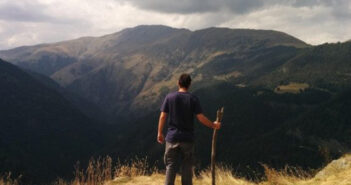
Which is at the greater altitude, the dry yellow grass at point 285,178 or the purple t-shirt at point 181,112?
the purple t-shirt at point 181,112

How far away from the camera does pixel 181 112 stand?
748 cm

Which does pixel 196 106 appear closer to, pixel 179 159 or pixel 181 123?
pixel 181 123

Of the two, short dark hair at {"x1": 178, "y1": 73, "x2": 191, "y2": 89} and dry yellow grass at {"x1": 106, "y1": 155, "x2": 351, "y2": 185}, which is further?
dry yellow grass at {"x1": 106, "y1": 155, "x2": 351, "y2": 185}

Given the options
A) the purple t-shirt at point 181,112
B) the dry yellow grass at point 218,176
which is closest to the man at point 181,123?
the purple t-shirt at point 181,112

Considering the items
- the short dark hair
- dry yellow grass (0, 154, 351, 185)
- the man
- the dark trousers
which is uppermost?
the short dark hair

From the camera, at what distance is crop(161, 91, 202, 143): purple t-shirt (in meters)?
7.48

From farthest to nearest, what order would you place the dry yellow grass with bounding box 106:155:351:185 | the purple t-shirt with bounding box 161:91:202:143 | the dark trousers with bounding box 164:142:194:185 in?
the dry yellow grass with bounding box 106:155:351:185
the dark trousers with bounding box 164:142:194:185
the purple t-shirt with bounding box 161:91:202:143

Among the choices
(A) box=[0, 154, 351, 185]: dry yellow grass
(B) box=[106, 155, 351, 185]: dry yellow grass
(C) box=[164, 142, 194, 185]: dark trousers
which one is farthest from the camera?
(A) box=[0, 154, 351, 185]: dry yellow grass

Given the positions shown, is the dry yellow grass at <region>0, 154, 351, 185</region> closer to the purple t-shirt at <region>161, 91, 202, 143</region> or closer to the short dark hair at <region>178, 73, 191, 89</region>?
the purple t-shirt at <region>161, 91, 202, 143</region>

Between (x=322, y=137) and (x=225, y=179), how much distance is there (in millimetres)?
157713

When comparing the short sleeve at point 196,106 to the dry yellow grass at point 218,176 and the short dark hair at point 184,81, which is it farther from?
the dry yellow grass at point 218,176

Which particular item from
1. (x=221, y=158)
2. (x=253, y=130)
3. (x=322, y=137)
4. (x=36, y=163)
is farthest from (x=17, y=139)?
(x=322, y=137)

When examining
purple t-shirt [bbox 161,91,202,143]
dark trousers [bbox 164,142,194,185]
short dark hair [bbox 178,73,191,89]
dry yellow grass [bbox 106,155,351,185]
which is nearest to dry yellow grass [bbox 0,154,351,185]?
dry yellow grass [bbox 106,155,351,185]

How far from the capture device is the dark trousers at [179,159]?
7.61 metres
